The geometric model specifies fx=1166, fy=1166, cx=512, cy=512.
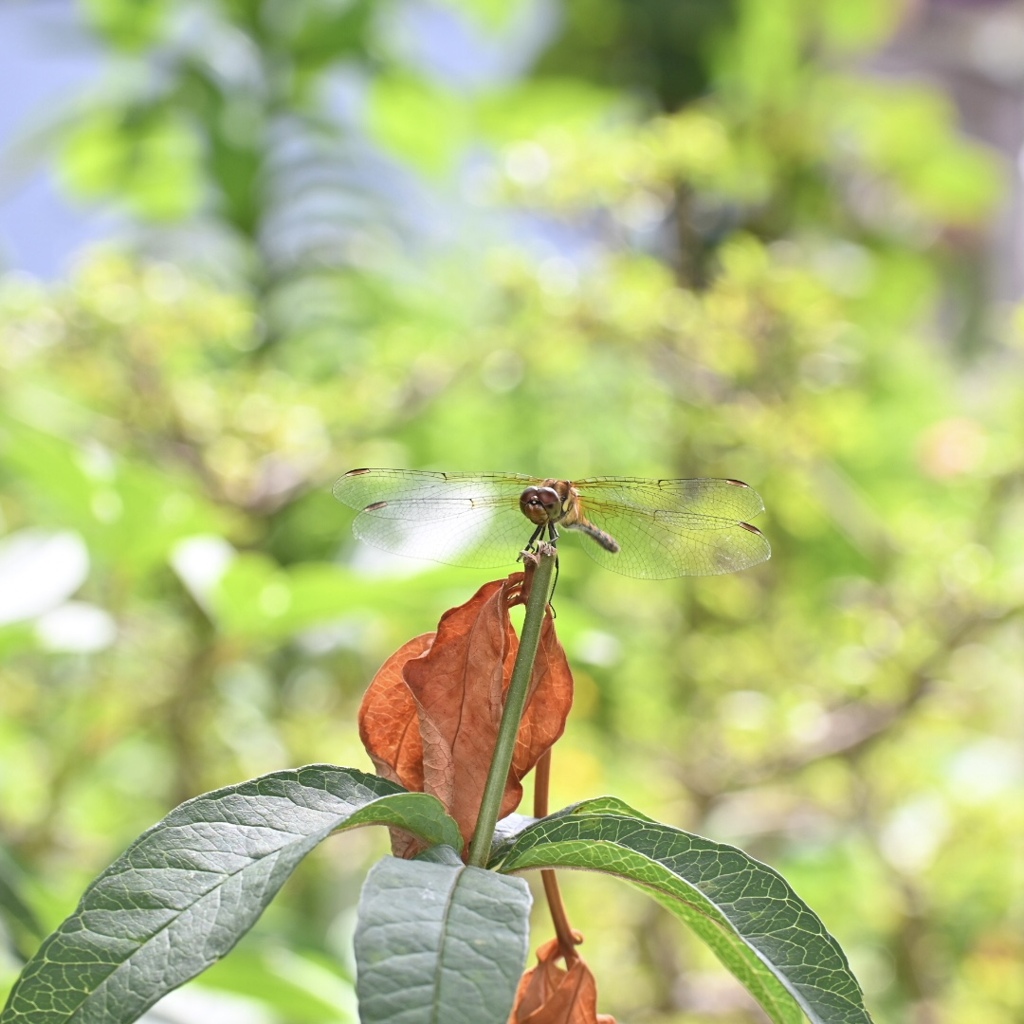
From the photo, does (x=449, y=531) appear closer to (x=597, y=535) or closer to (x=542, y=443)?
(x=597, y=535)

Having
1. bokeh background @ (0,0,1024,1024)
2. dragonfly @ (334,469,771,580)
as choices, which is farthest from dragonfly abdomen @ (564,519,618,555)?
bokeh background @ (0,0,1024,1024)

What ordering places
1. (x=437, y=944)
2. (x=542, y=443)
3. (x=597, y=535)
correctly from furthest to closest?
(x=542, y=443) < (x=597, y=535) < (x=437, y=944)

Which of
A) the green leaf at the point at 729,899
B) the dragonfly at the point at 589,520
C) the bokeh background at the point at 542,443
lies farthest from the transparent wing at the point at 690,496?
the bokeh background at the point at 542,443

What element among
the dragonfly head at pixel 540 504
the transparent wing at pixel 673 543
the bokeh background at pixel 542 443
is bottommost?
the dragonfly head at pixel 540 504

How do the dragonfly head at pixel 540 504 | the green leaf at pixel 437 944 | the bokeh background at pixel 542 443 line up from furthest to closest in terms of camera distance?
the bokeh background at pixel 542 443
the dragonfly head at pixel 540 504
the green leaf at pixel 437 944

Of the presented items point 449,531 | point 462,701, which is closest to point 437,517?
point 449,531

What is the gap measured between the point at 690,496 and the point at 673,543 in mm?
15

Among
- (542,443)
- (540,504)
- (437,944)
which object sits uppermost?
(542,443)

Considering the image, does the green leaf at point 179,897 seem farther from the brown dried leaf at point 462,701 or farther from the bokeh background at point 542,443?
the bokeh background at point 542,443

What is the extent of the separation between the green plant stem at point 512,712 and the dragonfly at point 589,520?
69 millimetres

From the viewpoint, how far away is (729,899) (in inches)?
8.9

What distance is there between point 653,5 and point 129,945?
61.3 inches

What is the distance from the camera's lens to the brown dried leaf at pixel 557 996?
26 centimetres

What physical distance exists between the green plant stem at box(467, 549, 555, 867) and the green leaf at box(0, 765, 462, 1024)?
2cm
